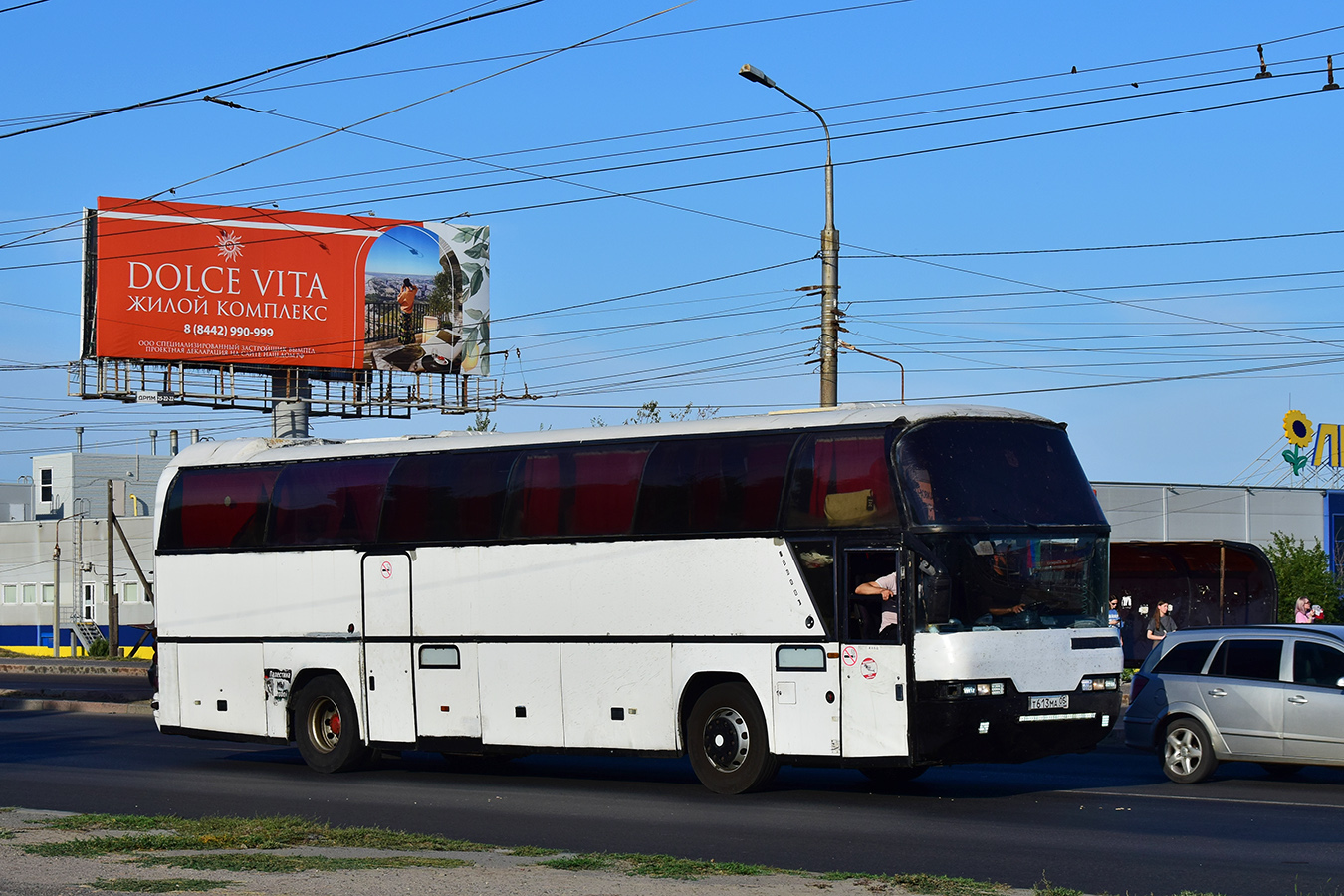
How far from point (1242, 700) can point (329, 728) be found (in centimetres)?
997

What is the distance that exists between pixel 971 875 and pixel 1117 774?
761 centimetres

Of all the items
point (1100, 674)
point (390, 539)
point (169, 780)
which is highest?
point (390, 539)

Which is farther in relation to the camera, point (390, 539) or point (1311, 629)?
point (390, 539)

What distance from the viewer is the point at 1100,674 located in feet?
49.6

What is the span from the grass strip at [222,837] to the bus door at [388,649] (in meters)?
5.61

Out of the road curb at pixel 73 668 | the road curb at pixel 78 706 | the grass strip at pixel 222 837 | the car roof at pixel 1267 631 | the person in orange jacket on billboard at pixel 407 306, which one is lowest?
the road curb at pixel 73 668

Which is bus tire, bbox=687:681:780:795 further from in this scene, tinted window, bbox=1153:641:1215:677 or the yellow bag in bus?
tinted window, bbox=1153:641:1215:677

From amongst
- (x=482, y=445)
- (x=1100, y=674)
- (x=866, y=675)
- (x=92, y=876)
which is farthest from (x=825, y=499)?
(x=92, y=876)

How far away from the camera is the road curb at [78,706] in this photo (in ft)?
96.1

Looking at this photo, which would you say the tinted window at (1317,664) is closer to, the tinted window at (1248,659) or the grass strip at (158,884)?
the tinted window at (1248,659)

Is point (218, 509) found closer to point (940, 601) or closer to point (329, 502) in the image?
point (329, 502)

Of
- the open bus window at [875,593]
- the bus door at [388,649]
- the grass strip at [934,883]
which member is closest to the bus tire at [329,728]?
the bus door at [388,649]

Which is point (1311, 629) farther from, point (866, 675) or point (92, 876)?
point (92, 876)

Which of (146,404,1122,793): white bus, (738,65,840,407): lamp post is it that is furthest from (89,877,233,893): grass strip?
(738,65,840,407): lamp post
